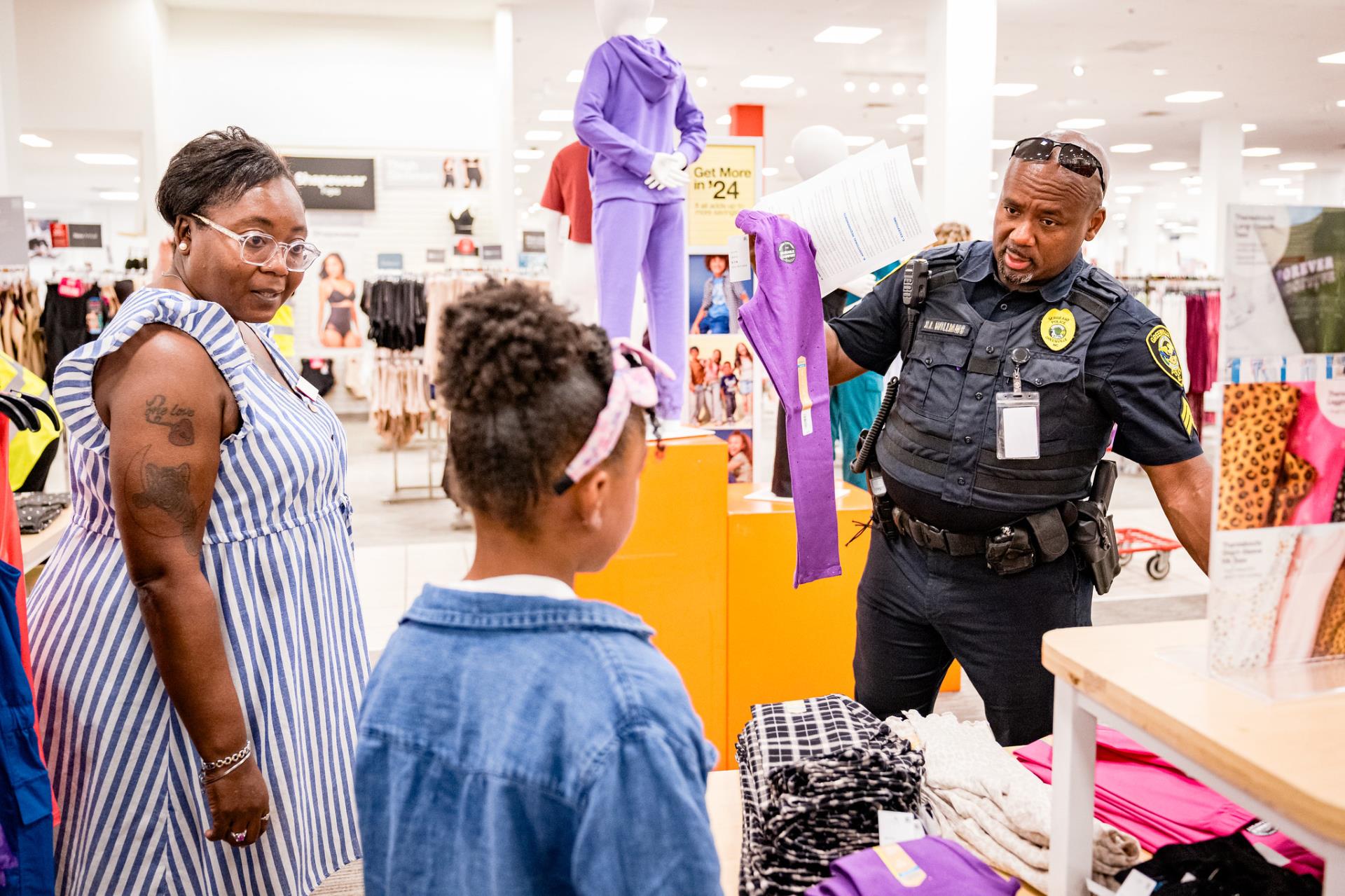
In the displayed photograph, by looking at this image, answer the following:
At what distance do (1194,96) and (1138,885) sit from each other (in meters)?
15.7

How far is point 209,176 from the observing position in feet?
5.15

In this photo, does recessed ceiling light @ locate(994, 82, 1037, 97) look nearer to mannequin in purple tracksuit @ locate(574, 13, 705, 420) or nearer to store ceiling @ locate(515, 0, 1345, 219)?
store ceiling @ locate(515, 0, 1345, 219)

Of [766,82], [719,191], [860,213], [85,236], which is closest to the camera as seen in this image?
[860,213]

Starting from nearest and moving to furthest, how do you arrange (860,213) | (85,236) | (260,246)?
(260,246) → (860,213) → (85,236)

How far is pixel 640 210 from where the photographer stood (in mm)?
3482

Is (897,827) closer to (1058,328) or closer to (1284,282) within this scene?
(1284,282)

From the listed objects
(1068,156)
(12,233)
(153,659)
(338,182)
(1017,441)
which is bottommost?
(153,659)

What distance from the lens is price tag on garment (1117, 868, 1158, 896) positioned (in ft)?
3.84

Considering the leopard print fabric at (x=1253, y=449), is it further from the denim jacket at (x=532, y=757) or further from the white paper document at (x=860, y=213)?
the white paper document at (x=860, y=213)

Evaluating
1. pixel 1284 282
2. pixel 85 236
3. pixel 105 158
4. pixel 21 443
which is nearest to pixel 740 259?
pixel 1284 282

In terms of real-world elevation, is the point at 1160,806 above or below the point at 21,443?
below

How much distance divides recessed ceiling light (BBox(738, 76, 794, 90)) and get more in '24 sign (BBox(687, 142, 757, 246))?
836cm

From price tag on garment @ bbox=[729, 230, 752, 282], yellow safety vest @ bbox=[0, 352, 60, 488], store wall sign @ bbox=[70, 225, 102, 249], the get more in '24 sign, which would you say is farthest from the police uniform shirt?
store wall sign @ bbox=[70, 225, 102, 249]

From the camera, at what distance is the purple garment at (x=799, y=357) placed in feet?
7.54
